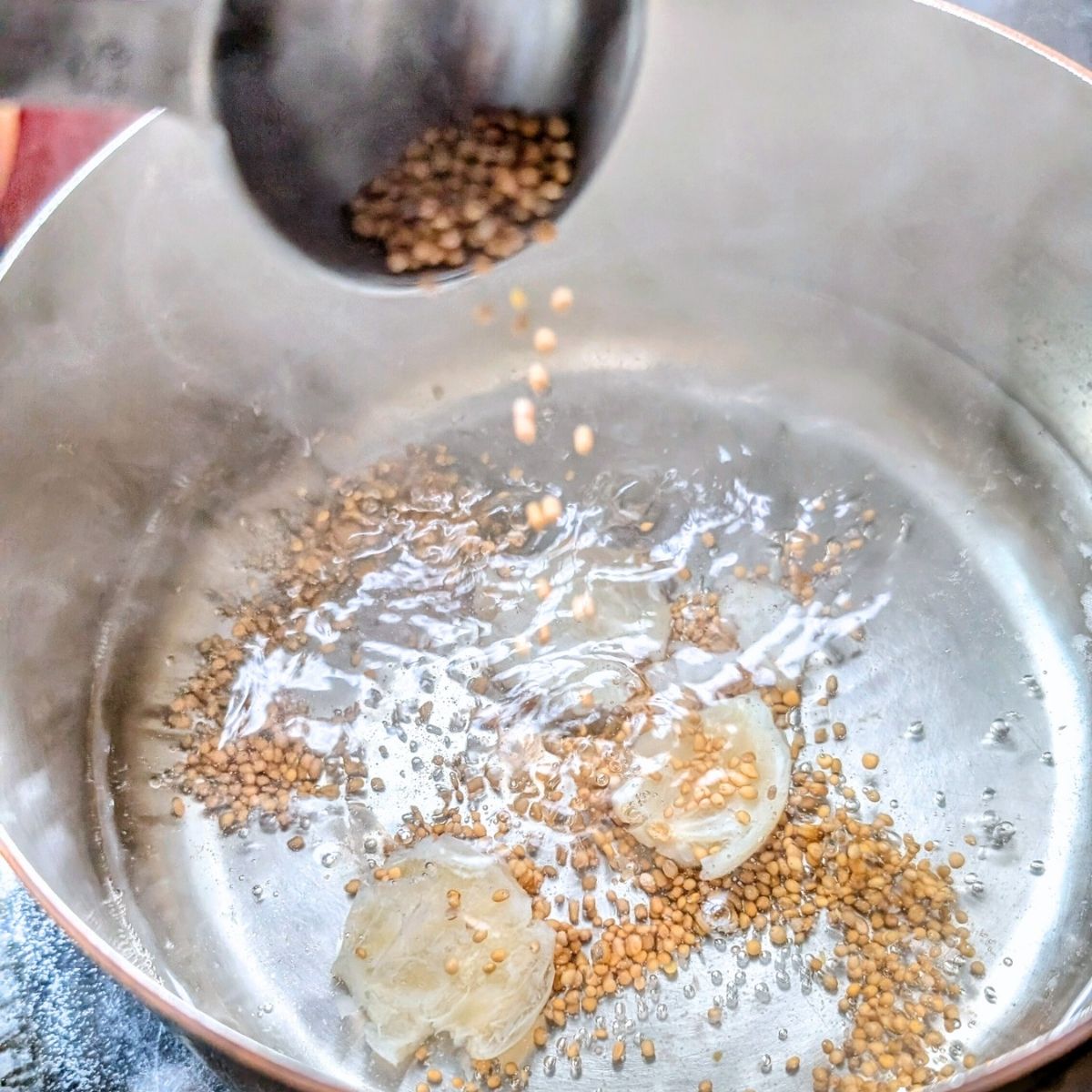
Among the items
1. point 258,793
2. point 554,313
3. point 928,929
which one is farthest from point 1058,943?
point 554,313

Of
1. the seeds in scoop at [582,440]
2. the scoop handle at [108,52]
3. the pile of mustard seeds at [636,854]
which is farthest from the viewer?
the seeds in scoop at [582,440]

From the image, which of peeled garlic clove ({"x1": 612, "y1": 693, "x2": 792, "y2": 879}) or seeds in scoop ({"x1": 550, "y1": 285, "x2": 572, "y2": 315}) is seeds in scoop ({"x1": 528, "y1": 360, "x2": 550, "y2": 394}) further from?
peeled garlic clove ({"x1": 612, "y1": 693, "x2": 792, "y2": 879})

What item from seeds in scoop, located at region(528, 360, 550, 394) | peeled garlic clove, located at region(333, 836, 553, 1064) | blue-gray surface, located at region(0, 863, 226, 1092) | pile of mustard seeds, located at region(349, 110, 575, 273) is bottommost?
blue-gray surface, located at region(0, 863, 226, 1092)

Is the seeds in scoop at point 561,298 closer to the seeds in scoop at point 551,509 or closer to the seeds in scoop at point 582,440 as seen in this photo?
the seeds in scoop at point 582,440

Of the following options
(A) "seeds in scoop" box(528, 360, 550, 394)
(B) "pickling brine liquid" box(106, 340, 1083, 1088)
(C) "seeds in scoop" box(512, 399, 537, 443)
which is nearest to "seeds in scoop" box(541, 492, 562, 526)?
(B) "pickling brine liquid" box(106, 340, 1083, 1088)

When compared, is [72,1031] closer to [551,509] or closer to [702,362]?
[551,509]

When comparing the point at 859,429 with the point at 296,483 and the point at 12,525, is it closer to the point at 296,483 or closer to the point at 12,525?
the point at 296,483

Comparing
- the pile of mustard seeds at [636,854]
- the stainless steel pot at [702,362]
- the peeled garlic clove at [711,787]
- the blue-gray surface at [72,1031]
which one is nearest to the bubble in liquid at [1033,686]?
the stainless steel pot at [702,362]

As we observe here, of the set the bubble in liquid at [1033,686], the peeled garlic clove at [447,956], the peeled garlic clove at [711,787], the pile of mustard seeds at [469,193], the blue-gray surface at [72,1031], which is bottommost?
the blue-gray surface at [72,1031]
